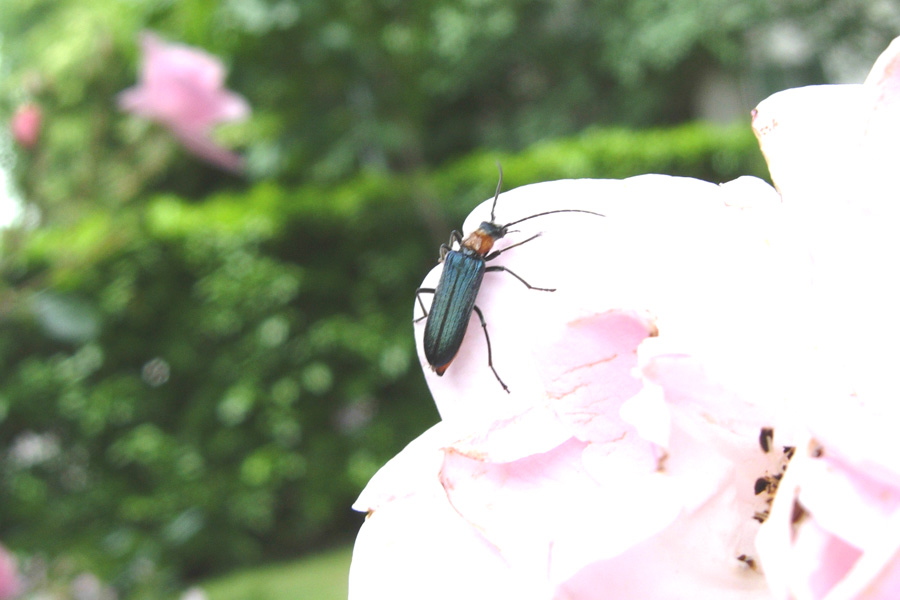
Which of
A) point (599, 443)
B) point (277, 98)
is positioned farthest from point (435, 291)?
point (277, 98)

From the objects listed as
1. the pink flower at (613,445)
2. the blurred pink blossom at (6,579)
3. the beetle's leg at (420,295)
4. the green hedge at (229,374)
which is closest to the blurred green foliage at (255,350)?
the green hedge at (229,374)

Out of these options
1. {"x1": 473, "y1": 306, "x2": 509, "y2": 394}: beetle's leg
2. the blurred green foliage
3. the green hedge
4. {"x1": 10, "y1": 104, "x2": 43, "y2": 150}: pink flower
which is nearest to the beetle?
{"x1": 473, "y1": 306, "x2": 509, "y2": 394}: beetle's leg

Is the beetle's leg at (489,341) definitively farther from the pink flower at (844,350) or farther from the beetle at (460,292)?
the pink flower at (844,350)

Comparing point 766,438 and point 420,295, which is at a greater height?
point 420,295

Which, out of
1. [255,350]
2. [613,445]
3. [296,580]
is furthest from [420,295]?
[296,580]

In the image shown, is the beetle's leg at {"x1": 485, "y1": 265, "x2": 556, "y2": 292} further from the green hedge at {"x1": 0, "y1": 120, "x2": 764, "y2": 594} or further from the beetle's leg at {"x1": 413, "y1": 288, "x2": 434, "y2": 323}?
the green hedge at {"x1": 0, "y1": 120, "x2": 764, "y2": 594}

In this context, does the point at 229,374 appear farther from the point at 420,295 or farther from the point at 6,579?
the point at 420,295
